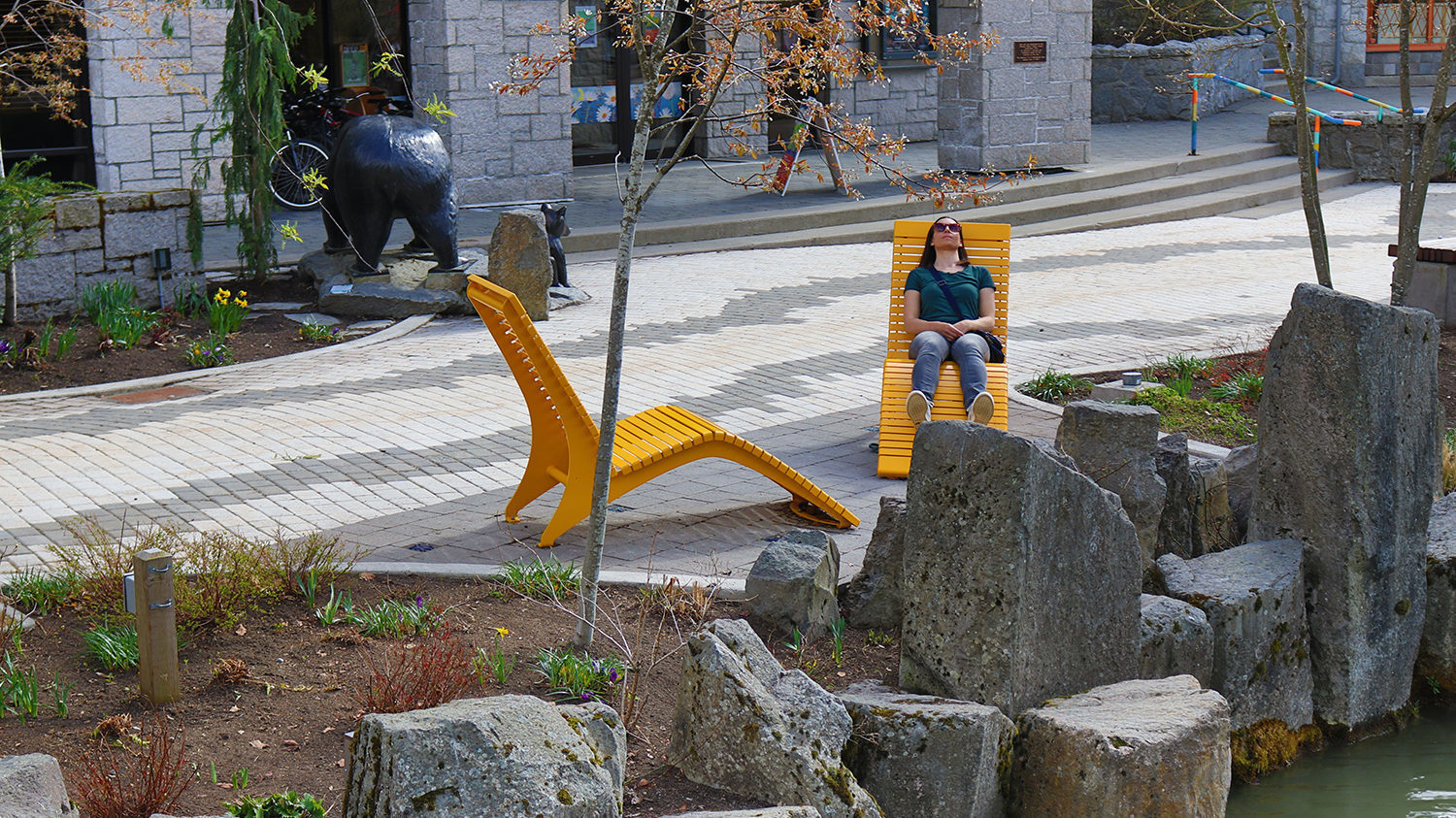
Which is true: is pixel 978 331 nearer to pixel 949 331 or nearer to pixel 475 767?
pixel 949 331

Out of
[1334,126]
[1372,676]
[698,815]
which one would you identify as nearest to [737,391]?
[1372,676]

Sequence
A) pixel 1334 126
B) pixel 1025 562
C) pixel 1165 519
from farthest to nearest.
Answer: pixel 1334 126 → pixel 1165 519 → pixel 1025 562

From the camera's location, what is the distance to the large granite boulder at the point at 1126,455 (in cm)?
592

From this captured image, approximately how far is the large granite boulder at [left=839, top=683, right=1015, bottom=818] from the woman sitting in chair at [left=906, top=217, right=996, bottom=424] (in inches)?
136

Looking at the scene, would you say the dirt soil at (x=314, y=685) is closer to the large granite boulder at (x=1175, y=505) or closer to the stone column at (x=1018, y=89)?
the large granite boulder at (x=1175, y=505)

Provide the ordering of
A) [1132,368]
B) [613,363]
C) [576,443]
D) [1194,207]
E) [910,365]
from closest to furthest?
1. [613,363]
2. [576,443]
3. [910,365]
4. [1132,368]
5. [1194,207]

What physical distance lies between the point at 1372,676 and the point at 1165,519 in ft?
3.31

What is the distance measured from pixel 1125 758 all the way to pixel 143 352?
7.95 meters

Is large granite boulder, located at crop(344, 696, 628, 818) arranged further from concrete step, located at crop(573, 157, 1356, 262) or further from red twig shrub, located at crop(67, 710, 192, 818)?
concrete step, located at crop(573, 157, 1356, 262)

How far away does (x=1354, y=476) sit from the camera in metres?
5.50

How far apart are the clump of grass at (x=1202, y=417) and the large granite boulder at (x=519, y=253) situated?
15.3ft

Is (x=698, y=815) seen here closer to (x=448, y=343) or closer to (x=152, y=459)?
(x=152, y=459)

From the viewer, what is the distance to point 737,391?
30.5ft

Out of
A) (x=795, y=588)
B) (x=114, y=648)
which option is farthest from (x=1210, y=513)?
(x=114, y=648)
